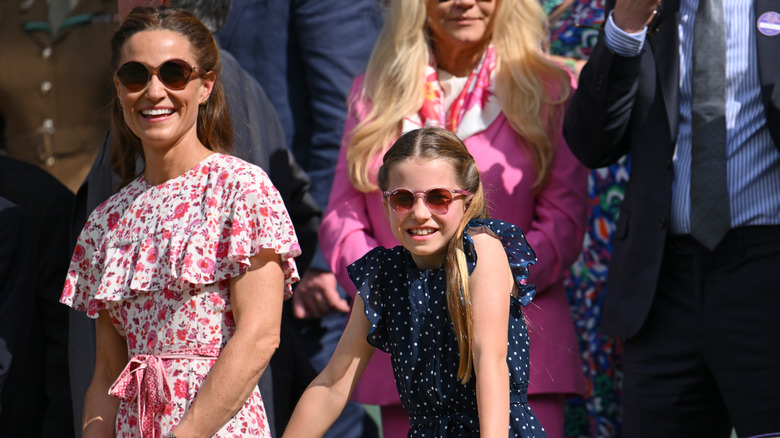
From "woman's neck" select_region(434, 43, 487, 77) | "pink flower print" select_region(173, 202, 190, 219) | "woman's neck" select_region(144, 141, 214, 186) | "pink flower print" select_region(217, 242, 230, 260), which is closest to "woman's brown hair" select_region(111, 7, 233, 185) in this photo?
Result: "woman's neck" select_region(144, 141, 214, 186)

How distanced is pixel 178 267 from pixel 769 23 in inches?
72.3

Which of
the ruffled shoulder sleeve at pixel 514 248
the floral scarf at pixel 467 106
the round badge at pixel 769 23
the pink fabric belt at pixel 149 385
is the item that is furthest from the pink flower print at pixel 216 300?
the round badge at pixel 769 23

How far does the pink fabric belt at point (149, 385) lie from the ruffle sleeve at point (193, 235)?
0.17 meters

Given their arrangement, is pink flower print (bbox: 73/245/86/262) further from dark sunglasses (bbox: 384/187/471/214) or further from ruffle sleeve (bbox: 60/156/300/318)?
dark sunglasses (bbox: 384/187/471/214)

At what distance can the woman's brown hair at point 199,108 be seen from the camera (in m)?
3.04

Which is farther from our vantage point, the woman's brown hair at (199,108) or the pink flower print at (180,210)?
the woman's brown hair at (199,108)

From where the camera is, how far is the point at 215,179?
9.66ft

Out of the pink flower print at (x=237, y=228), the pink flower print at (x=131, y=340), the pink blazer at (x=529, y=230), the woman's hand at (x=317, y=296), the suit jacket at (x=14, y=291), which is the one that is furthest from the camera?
the woman's hand at (x=317, y=296)

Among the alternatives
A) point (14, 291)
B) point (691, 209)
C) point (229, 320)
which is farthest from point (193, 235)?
point (691, 209)

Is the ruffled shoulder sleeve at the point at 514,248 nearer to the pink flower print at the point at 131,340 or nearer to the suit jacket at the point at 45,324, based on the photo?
the pink flower print at the point at 131,340

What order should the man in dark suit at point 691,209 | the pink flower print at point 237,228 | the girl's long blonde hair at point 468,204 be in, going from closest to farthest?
the girl's long blonde hair at point 468,204 → the pink flower print at point 237,228 → the man in dark suit at point 691,209

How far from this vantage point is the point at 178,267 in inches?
112

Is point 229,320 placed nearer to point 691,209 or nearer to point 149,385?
point 149,385

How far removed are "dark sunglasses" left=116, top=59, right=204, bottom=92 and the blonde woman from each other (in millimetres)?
912
